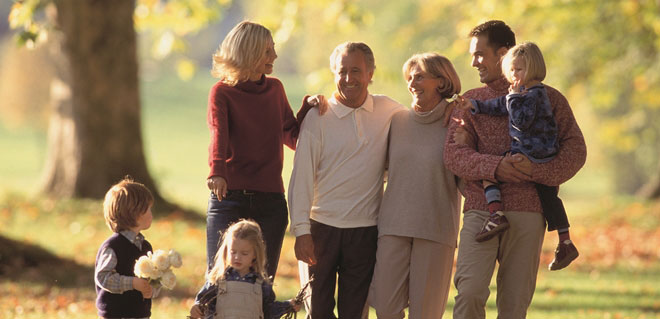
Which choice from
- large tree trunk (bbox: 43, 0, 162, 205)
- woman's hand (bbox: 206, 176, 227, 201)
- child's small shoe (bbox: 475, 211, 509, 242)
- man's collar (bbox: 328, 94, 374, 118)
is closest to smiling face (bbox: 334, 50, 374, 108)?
man's collar (bbox: 328, 94, 374, 118)

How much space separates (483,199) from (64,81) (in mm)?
11579

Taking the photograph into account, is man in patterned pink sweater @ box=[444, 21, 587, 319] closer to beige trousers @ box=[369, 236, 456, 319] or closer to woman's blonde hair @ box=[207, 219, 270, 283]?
beige trousers @ box=[369, 236, 456, 319]

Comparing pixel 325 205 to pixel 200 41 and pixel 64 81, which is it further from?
pixel 200 41

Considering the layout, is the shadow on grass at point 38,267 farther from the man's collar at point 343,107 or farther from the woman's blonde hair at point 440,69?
the woman's blonde hair at point 440,69

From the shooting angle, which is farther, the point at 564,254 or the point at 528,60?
the point at 564,254

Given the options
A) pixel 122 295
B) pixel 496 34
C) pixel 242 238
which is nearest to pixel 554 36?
pixel 496 34

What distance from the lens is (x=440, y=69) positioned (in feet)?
17.8

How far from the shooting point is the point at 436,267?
214 inches

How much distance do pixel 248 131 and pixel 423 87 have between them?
1053 mm

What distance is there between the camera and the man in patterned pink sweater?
5078 millimetres

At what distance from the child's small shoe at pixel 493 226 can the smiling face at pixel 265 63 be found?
5.18 feet

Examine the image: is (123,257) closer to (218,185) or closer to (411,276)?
(218,185)

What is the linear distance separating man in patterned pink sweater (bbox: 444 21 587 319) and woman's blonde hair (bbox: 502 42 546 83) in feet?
0.57

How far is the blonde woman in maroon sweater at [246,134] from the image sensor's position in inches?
216
